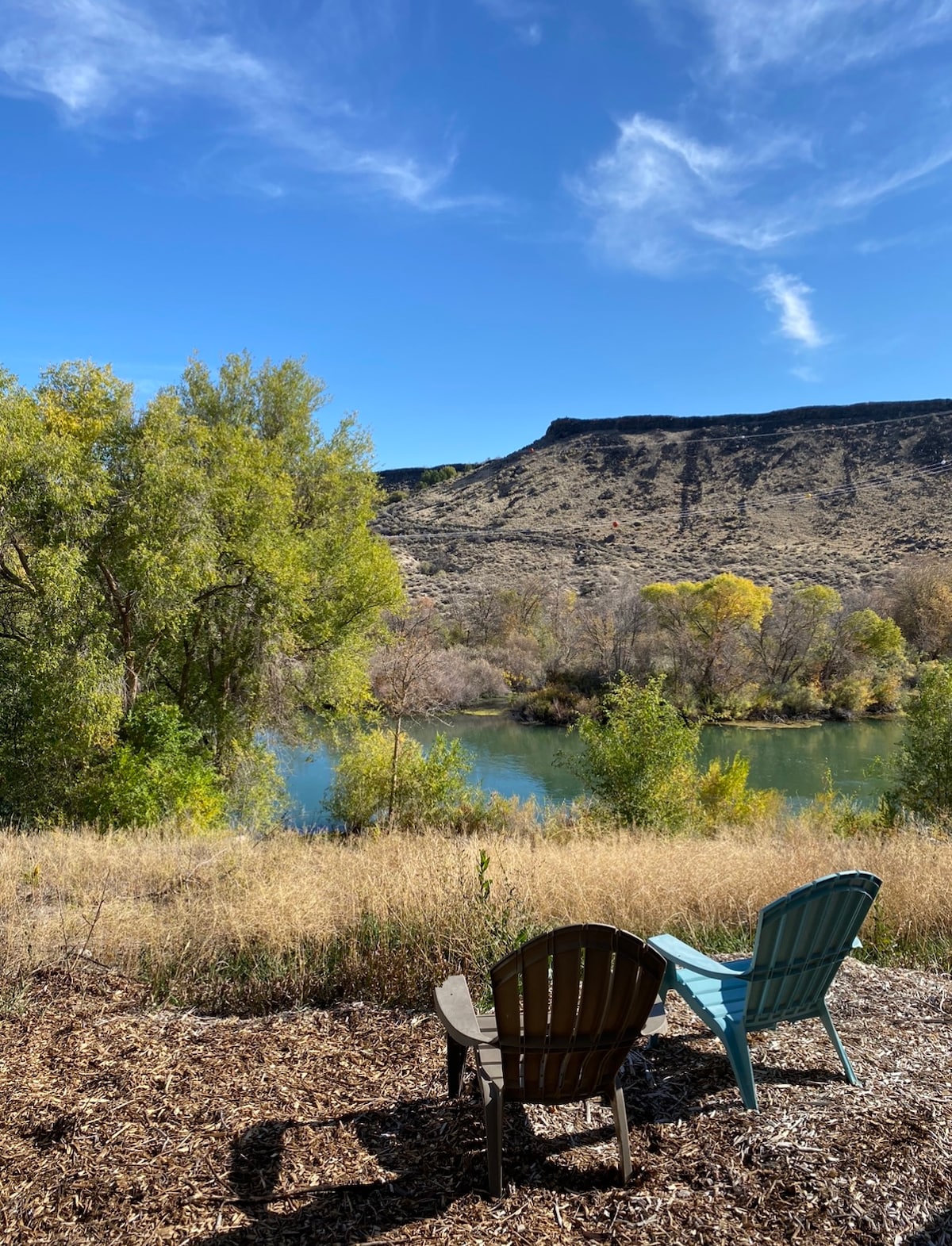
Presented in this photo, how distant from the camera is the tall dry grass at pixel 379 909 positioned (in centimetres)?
387

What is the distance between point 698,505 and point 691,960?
2356 inches

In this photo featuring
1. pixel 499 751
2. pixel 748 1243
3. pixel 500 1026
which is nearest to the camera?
pixel 748 1243

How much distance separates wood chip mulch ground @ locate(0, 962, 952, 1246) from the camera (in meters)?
2.16

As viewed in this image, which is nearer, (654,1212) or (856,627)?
(654,1212)

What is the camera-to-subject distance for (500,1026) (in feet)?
7.43

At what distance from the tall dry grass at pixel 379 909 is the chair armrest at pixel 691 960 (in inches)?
34.6

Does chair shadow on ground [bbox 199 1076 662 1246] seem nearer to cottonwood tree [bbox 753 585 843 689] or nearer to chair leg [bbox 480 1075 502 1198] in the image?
chair leg [bbox 480 1075 502 1198]

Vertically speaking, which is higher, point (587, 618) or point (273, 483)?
point (273, 483)

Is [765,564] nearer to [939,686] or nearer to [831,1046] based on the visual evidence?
[939,686]

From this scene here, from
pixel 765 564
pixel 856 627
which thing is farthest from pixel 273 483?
pixel 765 564

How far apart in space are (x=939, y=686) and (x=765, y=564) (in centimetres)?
3619

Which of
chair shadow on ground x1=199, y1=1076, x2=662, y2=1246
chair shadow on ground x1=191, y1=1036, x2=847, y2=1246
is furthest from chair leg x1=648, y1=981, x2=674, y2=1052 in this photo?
chair shadow on ground x1=199, y1=1076, x2=662, y2=1246

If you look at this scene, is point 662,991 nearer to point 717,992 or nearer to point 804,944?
point 717,992

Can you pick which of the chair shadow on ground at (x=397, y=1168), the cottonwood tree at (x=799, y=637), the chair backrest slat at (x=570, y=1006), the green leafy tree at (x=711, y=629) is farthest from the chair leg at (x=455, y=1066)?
the cottonwood tree at (x=799, y=637)
